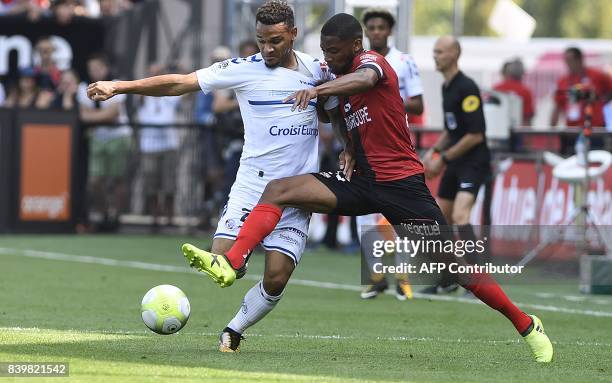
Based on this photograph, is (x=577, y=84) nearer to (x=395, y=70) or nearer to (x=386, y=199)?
(x=395, y=70)

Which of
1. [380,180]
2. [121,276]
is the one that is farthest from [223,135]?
[380,180]

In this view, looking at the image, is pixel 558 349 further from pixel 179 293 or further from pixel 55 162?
pixel 55 162

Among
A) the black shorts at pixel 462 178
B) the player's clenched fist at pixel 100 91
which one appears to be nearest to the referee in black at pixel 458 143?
the black shorts at pixel 462 178

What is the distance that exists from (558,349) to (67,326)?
3320 millimetres

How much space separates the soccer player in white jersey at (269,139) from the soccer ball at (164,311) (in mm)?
291

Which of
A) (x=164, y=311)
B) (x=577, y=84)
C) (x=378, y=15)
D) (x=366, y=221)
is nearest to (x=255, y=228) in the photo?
(x=164, y=311)

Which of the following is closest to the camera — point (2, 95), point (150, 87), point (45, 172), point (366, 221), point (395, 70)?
point (150, 87)

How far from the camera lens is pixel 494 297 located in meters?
8.19

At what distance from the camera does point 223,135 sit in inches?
770

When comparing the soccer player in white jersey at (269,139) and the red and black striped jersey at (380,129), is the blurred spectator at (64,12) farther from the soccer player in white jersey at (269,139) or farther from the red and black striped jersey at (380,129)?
the red and black striped jersey at (380,129)

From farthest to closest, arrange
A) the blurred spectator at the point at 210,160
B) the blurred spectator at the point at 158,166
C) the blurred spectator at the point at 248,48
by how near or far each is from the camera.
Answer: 1. the blurred spectator at the point at 158,166
2. the blurred spectator at the point at 210,160
3. the blurred spectator at the point at 248,48

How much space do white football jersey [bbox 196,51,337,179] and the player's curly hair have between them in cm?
33

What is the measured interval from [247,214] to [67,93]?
516 inches

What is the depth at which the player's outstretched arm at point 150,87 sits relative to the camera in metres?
7.86
